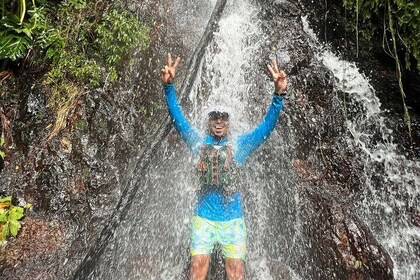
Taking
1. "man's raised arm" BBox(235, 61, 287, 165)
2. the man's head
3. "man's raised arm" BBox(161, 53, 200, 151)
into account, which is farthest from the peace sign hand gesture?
"man's raised arm" BBox(161, 53, 200, 151)

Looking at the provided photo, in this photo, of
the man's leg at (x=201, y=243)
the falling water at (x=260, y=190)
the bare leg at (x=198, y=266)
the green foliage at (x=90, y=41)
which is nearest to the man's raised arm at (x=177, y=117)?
the man's leg at (x=201, y=243)

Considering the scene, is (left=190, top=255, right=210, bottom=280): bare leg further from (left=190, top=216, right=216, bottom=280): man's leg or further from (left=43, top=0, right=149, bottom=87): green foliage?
(left=43, top=0, right=149, bottom=87): green foliage

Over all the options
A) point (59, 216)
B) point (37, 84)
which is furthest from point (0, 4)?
point (59, 216)

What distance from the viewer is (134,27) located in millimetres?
6148

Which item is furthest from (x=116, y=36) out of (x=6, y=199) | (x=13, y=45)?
(x=6, y=199)

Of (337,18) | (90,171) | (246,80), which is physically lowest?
(90,171)

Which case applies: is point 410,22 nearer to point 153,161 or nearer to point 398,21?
A: point 398,21

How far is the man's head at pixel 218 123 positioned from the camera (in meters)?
3.61

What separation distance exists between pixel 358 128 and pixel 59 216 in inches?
177

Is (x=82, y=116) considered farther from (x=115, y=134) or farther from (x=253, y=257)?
(x=253, y=257)

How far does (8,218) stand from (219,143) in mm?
3062

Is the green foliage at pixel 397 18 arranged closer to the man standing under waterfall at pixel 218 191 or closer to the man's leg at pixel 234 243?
the man standing under waterfall at pixel 218 191

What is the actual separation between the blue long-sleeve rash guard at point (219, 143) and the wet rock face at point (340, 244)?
5.54 ft

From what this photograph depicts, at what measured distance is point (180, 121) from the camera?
3.65 m
